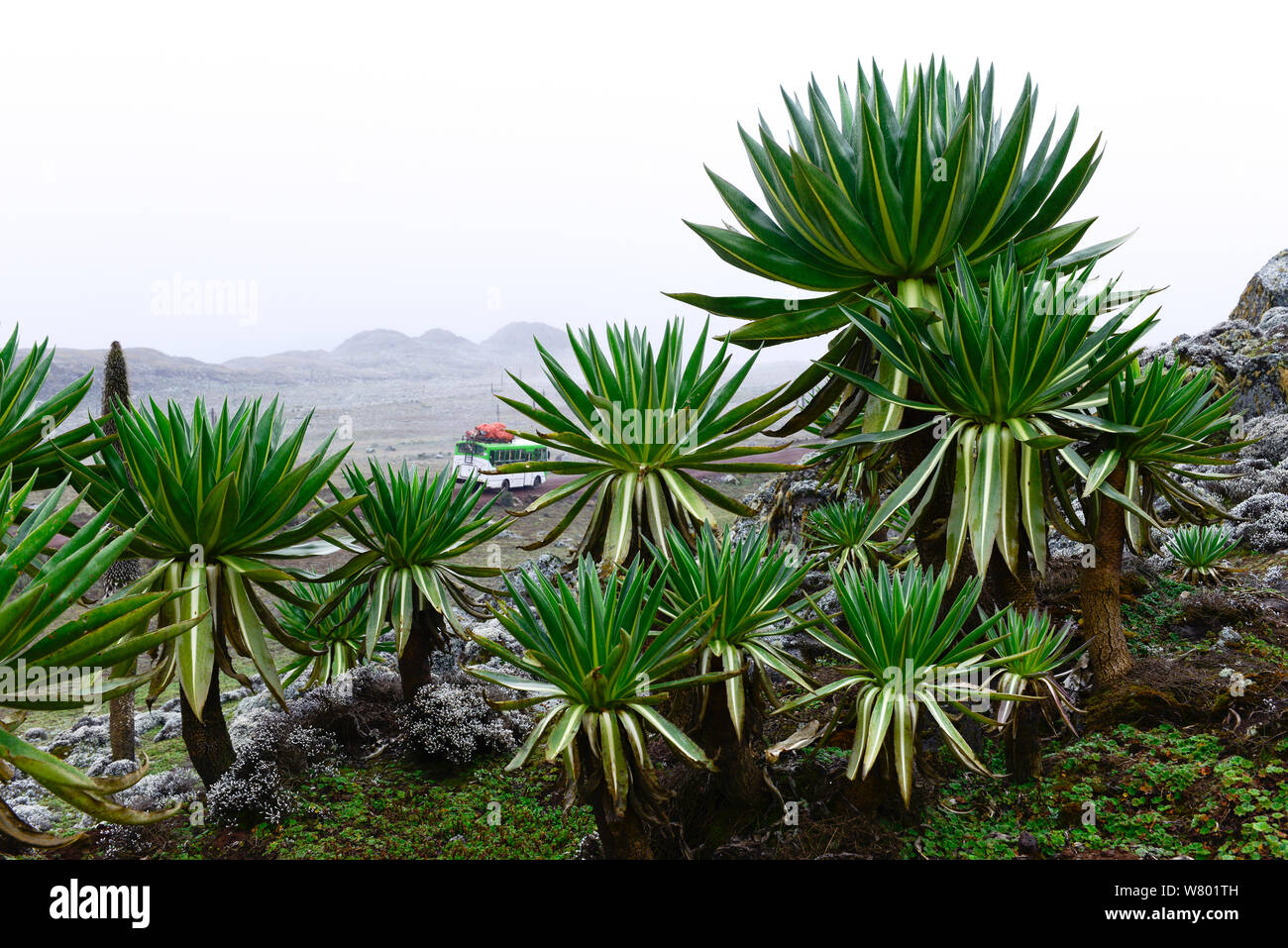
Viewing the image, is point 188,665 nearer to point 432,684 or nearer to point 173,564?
point 173,564

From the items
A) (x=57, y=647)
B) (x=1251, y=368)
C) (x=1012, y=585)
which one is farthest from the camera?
(x=1251, y=368)

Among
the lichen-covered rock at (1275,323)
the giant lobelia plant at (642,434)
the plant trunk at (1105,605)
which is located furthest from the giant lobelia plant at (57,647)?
the lichen-covered rock at (1275,323)

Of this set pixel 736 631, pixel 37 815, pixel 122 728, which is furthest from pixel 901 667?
pixel 122 728

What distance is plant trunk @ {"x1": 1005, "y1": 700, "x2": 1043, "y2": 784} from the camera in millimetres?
4309

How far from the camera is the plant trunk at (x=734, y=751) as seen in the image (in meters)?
4.10

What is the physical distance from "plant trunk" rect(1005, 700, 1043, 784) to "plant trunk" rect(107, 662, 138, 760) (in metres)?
6.28

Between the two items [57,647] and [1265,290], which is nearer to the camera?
[57,647]

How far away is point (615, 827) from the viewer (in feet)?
11.2

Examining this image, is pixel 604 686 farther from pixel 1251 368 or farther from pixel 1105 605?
pixel 1251 368

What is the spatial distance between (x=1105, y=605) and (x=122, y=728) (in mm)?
7422

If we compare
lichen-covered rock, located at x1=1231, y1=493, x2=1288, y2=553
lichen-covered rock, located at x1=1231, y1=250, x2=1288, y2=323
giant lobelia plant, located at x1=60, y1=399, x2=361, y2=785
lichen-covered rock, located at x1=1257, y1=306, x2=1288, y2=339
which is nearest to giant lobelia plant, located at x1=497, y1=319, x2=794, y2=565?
giant lobelia plant, located at x1=60, y1=399, x2=361, y2=785

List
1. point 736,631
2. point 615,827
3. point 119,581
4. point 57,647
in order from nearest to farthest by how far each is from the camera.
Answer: point 57,647
point 615,827
point 736,631
point 119,581
